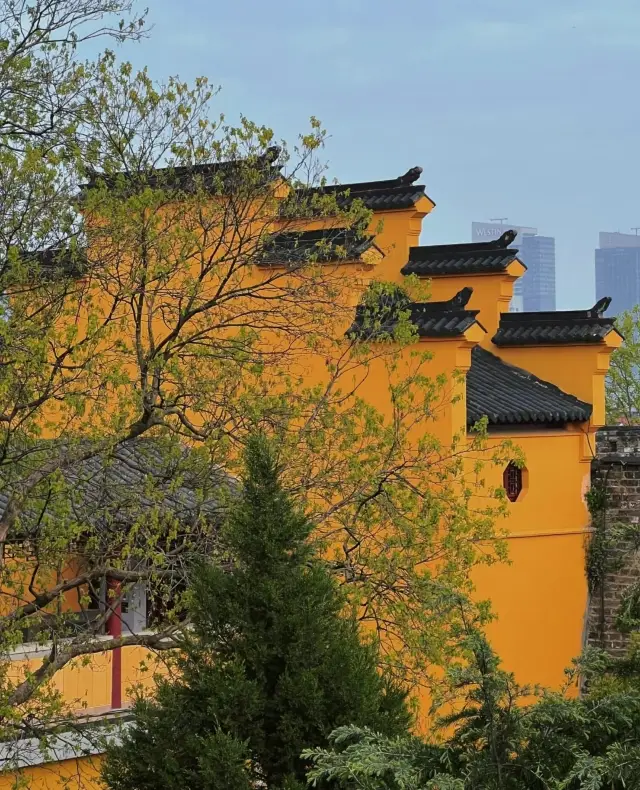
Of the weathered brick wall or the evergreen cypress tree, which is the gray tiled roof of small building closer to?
the evergreen cypress tree

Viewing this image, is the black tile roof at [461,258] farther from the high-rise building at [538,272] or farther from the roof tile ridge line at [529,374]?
the high-rise building at [538,272]

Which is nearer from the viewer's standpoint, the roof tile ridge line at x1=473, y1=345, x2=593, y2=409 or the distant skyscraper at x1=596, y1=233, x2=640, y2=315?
the roof tile ridge line at x1=473, y1=345, x2=593, y2=409

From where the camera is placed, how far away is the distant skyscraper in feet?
387

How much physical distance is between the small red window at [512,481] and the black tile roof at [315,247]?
139 inches

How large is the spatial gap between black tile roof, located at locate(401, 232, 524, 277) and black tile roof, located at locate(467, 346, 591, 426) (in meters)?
1.12

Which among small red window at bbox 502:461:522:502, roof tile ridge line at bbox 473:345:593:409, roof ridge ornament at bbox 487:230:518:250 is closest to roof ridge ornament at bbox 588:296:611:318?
roof tile ridge line at bbox 473:345:593:409

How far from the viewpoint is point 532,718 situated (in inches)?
225

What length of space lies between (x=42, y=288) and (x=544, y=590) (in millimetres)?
9588

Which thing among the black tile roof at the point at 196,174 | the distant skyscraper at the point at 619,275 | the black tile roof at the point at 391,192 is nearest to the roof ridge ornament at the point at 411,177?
the black tile roof at the point at 391,192

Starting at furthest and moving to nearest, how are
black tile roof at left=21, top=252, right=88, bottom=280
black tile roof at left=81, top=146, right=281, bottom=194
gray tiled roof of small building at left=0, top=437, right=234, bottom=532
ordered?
1. black tile roof at left=81, top=146, right=281, bottom=194
2. gray tiled roof of small building at left=0, top=437, right=234, bottom=532
3. black tile roof at left=21, top=252, right=88, bottom=280

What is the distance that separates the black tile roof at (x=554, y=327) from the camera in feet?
56.0

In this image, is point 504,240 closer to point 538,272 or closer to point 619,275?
point 619,275

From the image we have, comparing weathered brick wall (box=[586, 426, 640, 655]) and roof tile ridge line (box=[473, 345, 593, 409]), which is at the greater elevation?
roof tile ridge line (box=[473, 345, 593, 409])

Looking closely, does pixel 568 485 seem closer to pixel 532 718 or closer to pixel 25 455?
pixel 25 455
